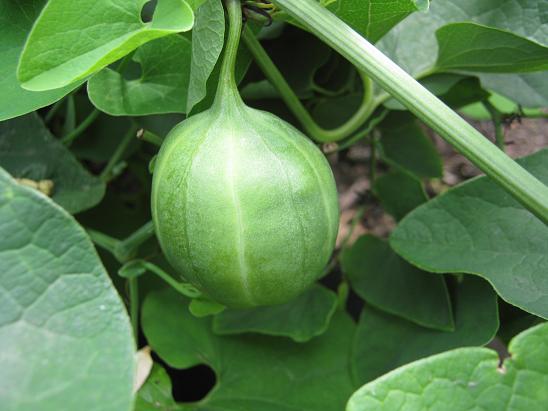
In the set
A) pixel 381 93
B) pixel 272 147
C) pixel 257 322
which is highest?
pixel 272 147

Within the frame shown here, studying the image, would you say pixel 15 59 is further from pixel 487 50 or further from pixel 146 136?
pixel 487 50

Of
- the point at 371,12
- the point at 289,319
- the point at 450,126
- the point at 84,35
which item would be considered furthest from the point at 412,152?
the point at 84,35

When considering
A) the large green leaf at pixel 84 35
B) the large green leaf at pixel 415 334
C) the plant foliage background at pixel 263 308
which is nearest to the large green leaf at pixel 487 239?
the plant foliage background at pixel 263 308

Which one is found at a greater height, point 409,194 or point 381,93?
point 381,93

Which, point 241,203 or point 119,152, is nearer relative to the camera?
point 241,203

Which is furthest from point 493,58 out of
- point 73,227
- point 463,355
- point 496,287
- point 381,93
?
point 73,227

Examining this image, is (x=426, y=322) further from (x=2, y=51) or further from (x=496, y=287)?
(x=2, y=51)

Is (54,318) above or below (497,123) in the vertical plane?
above
